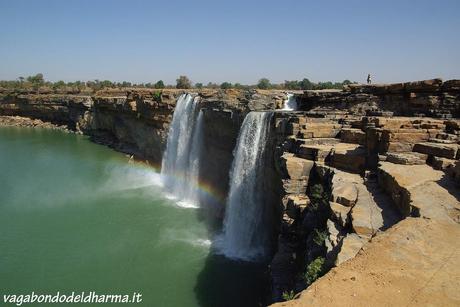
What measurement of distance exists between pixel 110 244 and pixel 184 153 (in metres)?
9.19

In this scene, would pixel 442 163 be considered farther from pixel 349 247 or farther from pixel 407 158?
pixel 349 247

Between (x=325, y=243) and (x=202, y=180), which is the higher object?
(x=325, y=243)

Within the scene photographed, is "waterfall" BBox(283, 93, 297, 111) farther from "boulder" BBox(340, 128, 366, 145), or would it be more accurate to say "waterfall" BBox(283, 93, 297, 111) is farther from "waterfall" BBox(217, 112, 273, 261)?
"boulder" BBox(340, 128, 366, 145)

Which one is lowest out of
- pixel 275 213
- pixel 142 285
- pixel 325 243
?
pixel 142 285

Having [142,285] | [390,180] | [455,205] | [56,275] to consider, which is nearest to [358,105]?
[390,180]

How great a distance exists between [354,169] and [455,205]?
3.51m

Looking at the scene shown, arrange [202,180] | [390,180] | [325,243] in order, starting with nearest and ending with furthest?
[325,243] → [390,180] → [202,180]

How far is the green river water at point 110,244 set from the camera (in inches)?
448

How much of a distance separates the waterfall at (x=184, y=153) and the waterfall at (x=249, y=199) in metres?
5.10

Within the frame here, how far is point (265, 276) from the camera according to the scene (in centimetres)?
1210

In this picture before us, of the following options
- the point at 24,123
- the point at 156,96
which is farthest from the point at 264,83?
the point at 24,123

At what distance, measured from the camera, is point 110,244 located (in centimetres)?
1426

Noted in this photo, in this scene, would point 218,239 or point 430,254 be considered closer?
point 430,254

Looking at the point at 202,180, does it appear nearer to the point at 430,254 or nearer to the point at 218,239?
the point at 218,239
